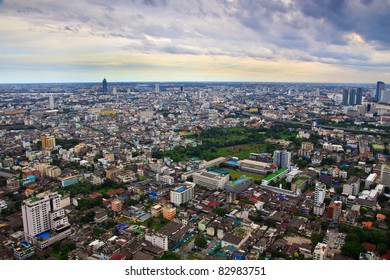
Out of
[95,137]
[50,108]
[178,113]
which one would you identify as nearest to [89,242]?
[95,137]

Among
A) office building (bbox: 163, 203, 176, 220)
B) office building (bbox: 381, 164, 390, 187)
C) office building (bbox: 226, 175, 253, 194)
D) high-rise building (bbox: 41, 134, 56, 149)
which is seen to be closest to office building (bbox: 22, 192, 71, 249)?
office building (bbox: 163, 203, 176, 220)

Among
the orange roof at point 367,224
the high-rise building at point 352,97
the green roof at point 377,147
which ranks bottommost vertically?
the orange roof at point 367,224

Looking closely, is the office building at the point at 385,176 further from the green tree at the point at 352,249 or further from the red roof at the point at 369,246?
the green tree at the point at 352,249

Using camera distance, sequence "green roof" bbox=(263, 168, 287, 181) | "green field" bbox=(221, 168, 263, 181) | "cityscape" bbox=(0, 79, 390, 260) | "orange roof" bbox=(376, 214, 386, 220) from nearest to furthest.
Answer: "cityscape" bbox=(0, 79, 390, 260)
"orange roof" bbox=(376, 214, 386, 220)
"green roof" bbox=(263, 168, 287, 181)
"green field" bbox=(221, 168, 263, 181)

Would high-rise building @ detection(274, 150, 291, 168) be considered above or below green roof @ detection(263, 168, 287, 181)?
above

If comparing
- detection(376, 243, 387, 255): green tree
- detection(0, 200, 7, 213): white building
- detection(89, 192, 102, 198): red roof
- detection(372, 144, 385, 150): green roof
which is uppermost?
detection(372, 144, 385, 150): green roof

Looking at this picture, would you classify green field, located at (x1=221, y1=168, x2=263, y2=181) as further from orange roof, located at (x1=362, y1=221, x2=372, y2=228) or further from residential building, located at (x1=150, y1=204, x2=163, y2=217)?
orange roof, located at (x1=362, y1=221, x2=372, y2=228)

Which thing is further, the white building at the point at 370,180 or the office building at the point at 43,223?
the white building at the point at 370,180

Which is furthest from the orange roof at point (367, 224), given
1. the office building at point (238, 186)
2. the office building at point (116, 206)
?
the office building at point (116, 206)

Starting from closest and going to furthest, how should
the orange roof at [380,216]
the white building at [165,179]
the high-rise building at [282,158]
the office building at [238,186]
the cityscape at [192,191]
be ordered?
the cityscape at [192,191] < the orange roof at [380,216] < the office building at [238,186] < the white building at [165,179] < the high-rise building at [282,158]
